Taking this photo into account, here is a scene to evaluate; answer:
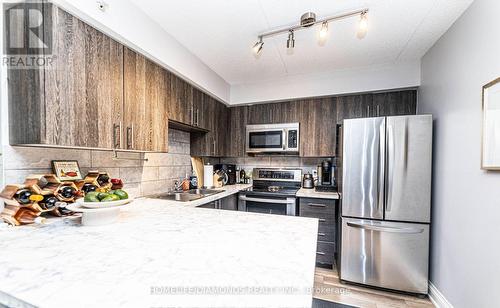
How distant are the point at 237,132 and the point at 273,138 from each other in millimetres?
594

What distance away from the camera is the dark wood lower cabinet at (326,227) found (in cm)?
238

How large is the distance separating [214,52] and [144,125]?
1.12 m

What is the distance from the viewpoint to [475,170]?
1422 millimetres

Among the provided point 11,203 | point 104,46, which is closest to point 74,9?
point 104,46

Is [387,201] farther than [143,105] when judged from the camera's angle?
Yes

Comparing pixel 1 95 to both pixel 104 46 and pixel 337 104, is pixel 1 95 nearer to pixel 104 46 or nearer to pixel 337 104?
pixel 104 46

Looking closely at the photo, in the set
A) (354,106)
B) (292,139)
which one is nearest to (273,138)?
(292,139)

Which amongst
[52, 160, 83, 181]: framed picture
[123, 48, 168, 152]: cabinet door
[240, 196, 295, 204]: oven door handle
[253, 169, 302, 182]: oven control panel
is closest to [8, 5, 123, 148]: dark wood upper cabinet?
[123, 48, 168, 152]: cabinet door

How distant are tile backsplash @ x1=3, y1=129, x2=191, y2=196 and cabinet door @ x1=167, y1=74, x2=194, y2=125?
40 cm

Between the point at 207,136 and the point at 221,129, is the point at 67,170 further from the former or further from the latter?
the point at 221,129

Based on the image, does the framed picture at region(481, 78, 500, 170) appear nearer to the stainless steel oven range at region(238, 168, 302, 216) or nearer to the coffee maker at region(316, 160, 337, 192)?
the coffee maker at region(316, 160, 337, 192)

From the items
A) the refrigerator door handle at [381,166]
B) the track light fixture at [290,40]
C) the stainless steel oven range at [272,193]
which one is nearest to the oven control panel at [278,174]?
the stainless steel oven range at [272,193]

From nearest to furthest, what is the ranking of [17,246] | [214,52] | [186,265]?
[186,265], [17,246], [214,52]

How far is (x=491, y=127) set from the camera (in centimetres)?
A: 126
